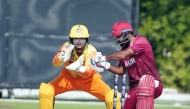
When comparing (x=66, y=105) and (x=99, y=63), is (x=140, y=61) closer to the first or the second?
(x=99, y=63)

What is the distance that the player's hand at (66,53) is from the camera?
33.0ft

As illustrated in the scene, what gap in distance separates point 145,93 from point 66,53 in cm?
190

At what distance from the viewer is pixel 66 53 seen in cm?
1007

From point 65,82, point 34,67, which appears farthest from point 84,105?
point 65,82

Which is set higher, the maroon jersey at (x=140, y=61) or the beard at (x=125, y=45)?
the beard at (x=125, y=45)

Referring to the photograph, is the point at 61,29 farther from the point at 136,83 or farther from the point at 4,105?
the point at 136,83

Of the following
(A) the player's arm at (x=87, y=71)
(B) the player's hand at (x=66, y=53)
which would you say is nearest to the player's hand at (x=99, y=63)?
(A) the player's arm at (x=87, y=71)

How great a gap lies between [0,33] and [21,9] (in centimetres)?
66

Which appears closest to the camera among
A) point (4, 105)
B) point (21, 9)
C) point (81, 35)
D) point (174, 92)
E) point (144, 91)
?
point (144, 91)

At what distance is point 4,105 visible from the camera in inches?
535

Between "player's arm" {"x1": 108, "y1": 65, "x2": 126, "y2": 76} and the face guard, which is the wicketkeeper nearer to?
"player's arm" {"x1": 108, "y1": 65, "x2": 126, "y2": 76}

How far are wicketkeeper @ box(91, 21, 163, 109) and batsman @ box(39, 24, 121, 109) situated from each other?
1202 mm

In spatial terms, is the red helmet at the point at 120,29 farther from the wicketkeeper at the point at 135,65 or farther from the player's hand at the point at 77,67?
the player's hand at the point at 77,67

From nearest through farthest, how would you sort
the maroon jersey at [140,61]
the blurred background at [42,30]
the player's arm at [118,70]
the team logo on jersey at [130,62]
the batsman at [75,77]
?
the maroon jersey at [140,61], the team logo on jersey at [130,62], the player's arm at [118,70], the batsman at [75,77], the blurred background at [42,30]
